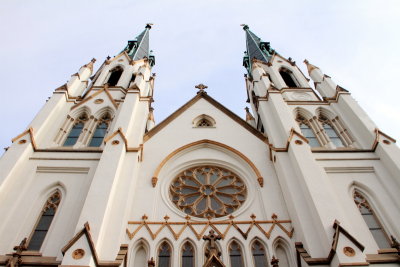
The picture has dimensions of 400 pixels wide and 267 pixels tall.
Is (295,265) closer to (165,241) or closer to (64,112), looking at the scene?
(165,241)

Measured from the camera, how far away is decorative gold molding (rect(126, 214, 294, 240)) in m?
9.91

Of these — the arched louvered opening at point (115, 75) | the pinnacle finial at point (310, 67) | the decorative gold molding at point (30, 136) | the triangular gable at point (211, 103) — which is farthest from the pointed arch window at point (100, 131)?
the pinnacle finial at point (310, 67)

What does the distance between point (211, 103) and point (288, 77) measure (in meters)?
7.07

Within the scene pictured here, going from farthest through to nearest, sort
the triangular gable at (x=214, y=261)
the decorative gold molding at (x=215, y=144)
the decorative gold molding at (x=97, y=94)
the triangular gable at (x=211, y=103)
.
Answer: the decorative gold molding at (x=97, y=94)
the triangular gable at (x=211, y=103)
the decorative gold molding at (x=215, y=144)
the triangular gable at (x=214, y=261)

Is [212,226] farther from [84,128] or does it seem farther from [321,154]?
[84,128]

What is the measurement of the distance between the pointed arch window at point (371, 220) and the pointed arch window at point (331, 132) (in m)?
3.35

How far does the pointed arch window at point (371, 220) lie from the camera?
9910 mm

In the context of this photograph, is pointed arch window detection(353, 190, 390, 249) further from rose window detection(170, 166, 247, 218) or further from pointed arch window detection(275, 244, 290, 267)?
rose window detection(170, 166, 247, 218)

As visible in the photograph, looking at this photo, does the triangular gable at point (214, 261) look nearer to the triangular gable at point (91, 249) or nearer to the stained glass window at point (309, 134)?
the triangular gable at point (91, 249)

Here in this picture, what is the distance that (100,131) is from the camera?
594 inches

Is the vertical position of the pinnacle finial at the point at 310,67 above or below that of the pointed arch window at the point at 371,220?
above

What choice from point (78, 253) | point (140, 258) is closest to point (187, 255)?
point (140, 258)

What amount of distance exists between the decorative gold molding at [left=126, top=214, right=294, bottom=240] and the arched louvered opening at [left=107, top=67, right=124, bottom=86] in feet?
40.1

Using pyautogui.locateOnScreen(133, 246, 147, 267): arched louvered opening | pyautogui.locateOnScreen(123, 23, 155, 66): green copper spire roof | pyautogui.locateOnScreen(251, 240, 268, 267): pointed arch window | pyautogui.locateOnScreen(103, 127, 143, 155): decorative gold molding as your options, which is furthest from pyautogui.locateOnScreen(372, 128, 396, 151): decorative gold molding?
pyautogui.locateOnScreen(123, 23, 155, 66): green copper spire roof
